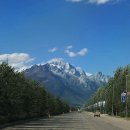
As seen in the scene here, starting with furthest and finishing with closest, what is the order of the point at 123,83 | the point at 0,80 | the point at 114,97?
the point at 114,97, the point at 123,83, the point at 0,80

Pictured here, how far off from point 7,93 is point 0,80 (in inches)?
82.1

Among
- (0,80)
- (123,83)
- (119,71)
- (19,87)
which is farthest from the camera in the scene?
(119,71)

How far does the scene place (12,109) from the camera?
60938mm

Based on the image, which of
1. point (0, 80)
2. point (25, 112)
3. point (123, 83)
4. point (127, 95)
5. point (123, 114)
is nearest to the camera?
point (0, 80)

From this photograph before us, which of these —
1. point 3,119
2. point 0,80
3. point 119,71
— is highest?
point 119,71

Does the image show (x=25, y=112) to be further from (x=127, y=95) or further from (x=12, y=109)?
(x=127, y=95)

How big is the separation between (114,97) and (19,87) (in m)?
72.2

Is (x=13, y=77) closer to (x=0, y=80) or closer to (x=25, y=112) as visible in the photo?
(x=0, y=80)

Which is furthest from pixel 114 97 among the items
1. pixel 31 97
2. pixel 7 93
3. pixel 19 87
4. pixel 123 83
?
pixel 7 93

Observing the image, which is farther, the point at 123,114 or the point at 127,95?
the point at 123,114

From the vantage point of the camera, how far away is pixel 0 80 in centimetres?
5600

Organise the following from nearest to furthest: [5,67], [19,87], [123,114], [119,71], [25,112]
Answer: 1. [5,67]
2. [19,87]
3. [25,112]
4. [123,114]
5. [119,71]

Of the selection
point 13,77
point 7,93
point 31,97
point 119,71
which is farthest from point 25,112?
Result: point 119,71

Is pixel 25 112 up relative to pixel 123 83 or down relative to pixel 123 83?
down
